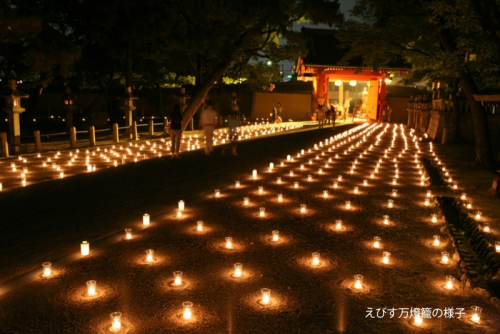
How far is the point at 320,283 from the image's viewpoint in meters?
4.66

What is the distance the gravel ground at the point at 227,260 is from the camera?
390cm

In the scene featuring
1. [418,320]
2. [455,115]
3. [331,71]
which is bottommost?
[418,320]

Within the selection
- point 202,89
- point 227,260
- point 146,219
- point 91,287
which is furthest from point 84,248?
point 202,89

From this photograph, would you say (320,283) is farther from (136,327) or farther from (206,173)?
(206,173)

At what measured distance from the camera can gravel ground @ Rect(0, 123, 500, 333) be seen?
12.8 feet

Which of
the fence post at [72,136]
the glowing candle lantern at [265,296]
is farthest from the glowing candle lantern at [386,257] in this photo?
the fence post at [72,136]

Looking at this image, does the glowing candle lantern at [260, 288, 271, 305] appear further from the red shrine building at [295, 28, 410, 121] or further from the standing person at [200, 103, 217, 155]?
the red shrine building at [295, 28, 410, 121]

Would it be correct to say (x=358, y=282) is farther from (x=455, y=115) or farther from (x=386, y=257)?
(x=455, y=115)

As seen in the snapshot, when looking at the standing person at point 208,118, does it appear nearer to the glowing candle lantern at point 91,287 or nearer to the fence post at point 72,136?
the fence post at point 72,136

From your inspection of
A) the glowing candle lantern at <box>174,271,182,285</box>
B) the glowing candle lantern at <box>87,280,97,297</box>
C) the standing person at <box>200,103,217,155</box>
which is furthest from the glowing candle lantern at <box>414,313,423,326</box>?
Result: the standing person at <box>200,103,217,155</box>

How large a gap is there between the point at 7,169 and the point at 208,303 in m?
10.1

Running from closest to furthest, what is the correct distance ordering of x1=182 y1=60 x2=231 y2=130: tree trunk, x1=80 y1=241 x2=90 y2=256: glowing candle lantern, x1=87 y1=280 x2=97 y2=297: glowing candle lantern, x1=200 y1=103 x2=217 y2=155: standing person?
x1=87 y1=280 x2=97 y2=297: glowing candle lantern, x1=80 y1=241 x2=90 y2=256: glowing candle lantern, x1=200 y1=103 x2=217 y2=155: standing person, x1=182 y1=60 x2=231 y2=130: tree trunk

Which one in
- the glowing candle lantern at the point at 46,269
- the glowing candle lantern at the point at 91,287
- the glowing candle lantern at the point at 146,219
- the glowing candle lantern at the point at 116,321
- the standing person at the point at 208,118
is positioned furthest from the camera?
the standing person at the point at 208,118

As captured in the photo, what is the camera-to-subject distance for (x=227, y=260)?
528cm
